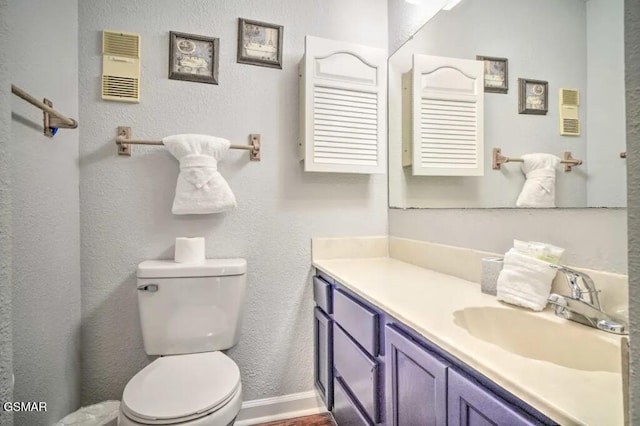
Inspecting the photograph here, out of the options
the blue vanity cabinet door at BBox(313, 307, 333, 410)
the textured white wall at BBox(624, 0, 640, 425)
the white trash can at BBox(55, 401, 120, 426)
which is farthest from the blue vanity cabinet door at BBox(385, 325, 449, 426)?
the white trash can at BBox(55, 401, 120, 426)

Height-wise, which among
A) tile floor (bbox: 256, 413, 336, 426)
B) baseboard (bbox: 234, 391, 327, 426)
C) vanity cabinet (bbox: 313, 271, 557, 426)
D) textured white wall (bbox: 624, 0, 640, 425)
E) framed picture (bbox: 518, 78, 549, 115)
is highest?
framed picture (bbox: 518, 78, 549, 115)

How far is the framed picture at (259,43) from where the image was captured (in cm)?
160

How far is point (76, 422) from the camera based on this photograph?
4.23ft

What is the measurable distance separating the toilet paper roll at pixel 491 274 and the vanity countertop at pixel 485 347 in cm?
3

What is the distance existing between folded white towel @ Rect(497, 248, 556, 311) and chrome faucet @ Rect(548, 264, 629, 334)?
0.05 metres

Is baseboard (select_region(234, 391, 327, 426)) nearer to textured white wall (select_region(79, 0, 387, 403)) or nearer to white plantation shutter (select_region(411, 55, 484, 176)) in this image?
textured white wall (select_region(79, 0, 387, 403))

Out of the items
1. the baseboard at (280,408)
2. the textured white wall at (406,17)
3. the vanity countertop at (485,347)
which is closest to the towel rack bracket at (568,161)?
the vanity countertop at (485,347)

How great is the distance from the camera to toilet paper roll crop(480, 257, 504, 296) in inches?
41.0

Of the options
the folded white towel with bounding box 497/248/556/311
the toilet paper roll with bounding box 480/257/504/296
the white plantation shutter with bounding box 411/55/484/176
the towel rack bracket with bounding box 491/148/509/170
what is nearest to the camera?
the folded white towel with bounding box 497/248/556/311

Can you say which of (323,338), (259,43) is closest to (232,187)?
(259,43)

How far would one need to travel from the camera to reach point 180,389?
1.07 meters

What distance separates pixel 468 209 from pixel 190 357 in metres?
1.36

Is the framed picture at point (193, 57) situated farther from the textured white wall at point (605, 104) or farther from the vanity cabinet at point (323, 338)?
the textured white wall at point (605, 104)

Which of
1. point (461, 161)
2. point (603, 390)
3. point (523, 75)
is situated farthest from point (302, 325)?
point (523, 75)
